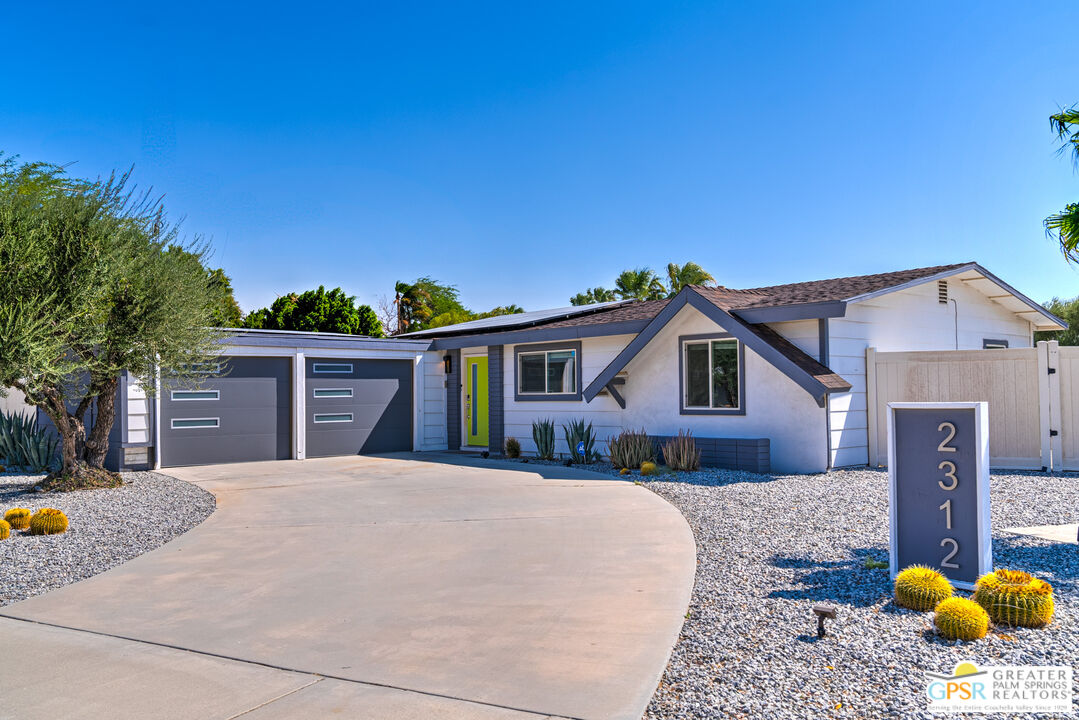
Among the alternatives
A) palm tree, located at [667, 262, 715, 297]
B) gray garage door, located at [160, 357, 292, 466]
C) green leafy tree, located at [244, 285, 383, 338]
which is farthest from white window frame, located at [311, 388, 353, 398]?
palm tree, located at [667, 262, 715, 297]

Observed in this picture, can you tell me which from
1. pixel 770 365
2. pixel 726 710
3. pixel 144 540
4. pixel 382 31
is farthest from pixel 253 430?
pixel 726 710

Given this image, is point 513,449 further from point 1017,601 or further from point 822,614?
point 1017,601

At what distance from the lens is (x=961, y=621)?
4.17 m

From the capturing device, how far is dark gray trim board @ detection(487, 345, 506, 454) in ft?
56.2

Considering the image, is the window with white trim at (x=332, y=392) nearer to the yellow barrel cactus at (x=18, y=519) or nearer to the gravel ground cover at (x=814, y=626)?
the yellow barrel cactus at (x=18, y=519)

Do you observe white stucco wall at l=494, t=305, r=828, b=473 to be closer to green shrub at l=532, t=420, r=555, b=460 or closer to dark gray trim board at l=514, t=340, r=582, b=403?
dark gray trim board at l=514, t=340, r=582, b=403

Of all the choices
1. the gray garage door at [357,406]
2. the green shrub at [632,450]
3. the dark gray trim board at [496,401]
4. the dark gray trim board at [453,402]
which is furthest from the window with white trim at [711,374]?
the gray garage door at [357,406]

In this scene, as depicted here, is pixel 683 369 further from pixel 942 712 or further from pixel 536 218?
pixel 536 218

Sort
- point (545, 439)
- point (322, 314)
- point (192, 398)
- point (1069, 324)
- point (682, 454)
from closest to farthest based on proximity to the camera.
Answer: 1. point (682, 454)
2. point (192, 398)
3. point (545, 439)
4. point (1069, 324)
5. point (322, 314)

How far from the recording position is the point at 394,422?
17.4 metres

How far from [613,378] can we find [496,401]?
360 cm

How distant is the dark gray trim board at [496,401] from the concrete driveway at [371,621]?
7.98 meters

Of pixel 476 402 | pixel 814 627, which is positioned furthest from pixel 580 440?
pixel 814 627

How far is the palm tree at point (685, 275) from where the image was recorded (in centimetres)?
3222
